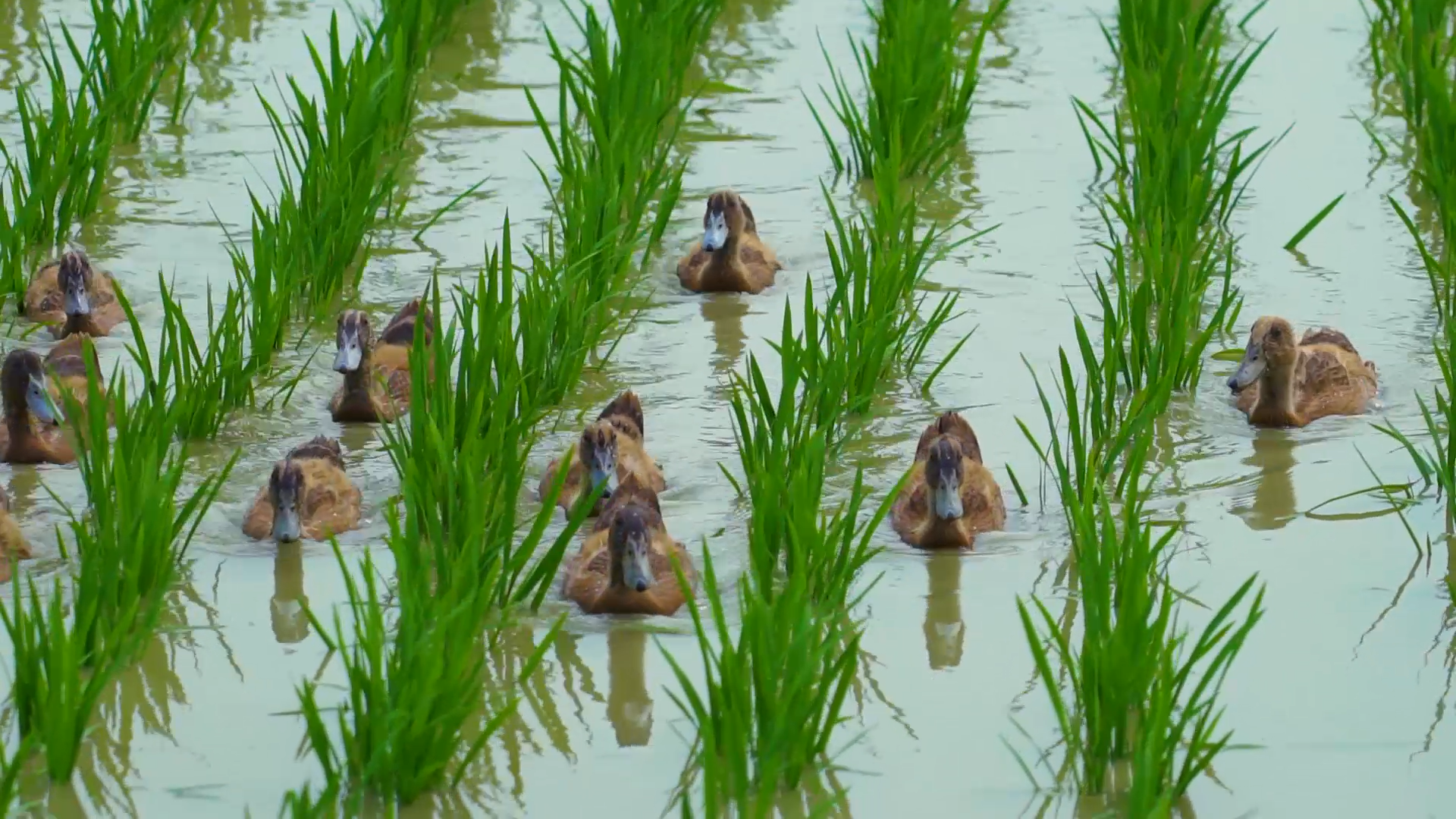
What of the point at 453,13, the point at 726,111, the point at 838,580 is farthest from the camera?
the point at 453,13

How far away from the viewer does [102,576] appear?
4.34m

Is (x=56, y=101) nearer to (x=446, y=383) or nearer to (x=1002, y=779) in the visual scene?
(x=446, y=383)

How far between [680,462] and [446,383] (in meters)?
0.88

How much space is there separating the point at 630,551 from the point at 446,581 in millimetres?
376

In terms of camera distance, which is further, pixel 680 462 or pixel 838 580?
pixel 680 462

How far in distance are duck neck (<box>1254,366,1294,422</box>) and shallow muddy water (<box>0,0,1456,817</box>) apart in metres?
0.05

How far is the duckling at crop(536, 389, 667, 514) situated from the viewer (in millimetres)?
5211

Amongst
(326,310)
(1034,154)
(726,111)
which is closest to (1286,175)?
(1034,154)

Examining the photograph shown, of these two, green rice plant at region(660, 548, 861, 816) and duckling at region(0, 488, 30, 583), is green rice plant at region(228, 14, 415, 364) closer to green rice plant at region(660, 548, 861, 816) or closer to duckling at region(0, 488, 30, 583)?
duckling at region(0, 488, 30, 583)

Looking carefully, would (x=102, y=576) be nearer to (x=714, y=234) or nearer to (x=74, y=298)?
(x=74, y=298)

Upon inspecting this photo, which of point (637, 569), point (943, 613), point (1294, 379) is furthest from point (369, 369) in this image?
point (1294, 379)

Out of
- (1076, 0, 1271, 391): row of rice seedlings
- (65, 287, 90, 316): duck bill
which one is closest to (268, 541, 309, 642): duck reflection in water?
(65, 287, 90, 316): duck bill

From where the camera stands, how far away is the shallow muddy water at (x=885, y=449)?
13.8ft

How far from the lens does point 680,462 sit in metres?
5.71
